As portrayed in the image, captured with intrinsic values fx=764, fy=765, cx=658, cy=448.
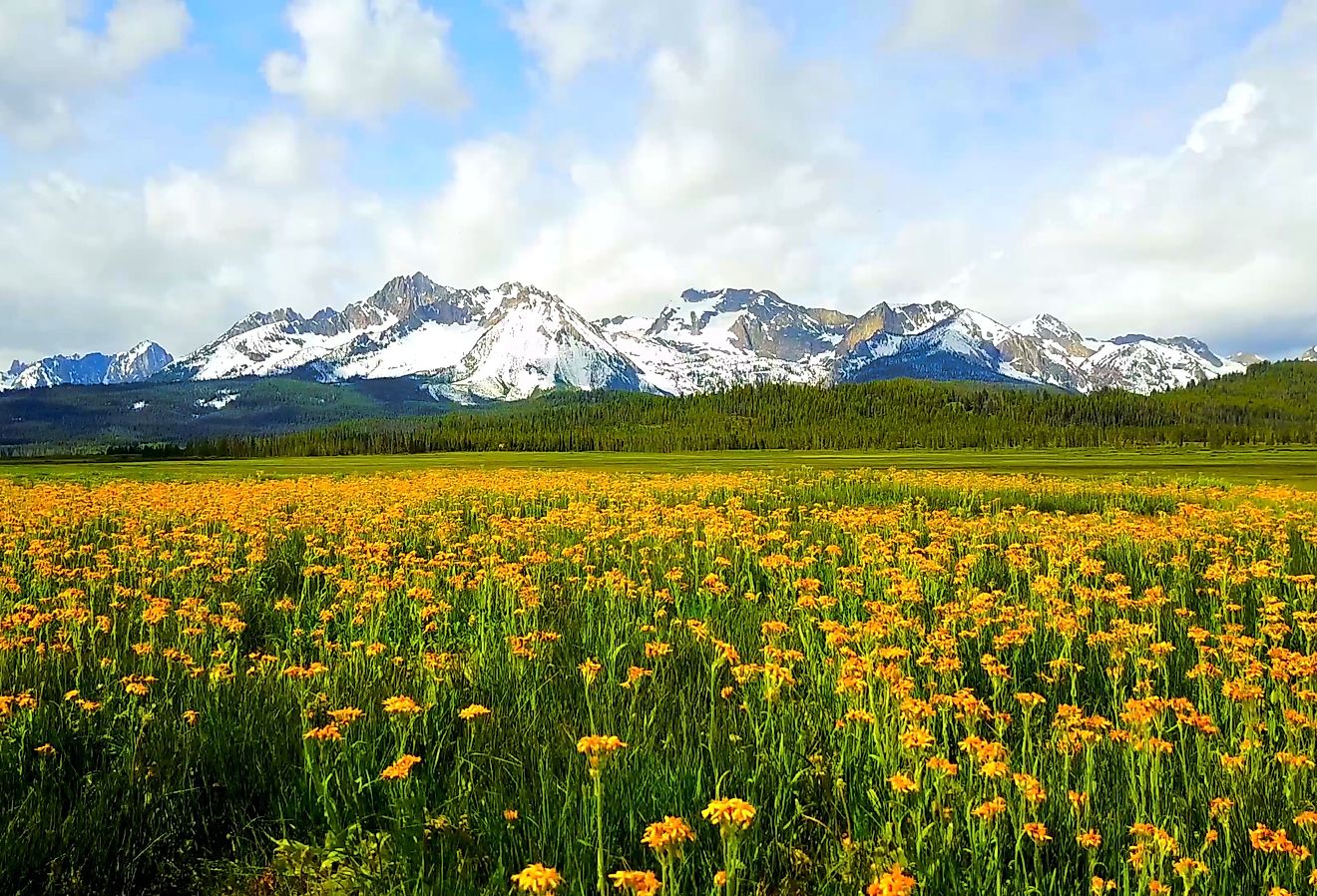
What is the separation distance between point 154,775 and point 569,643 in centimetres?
376

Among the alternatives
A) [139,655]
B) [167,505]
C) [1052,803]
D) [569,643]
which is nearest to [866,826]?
[1052,803]

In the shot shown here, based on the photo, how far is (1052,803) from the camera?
14.5 ft

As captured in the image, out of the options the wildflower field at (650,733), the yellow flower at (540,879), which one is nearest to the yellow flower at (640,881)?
the wildflower field at (650,733)

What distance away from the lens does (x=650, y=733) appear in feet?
17.2

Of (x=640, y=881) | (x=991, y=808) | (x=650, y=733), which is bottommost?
(x=650, y=733)

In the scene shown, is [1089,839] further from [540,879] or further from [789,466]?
[789,466]

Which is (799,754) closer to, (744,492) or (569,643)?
(569,643)

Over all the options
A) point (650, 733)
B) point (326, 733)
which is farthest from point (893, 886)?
point (326, 733)

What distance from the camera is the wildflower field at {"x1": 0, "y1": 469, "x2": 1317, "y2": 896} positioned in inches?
153

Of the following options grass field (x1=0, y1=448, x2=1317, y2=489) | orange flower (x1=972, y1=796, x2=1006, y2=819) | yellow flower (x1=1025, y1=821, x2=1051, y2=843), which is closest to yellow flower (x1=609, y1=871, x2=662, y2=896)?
orange flower (x1=972, y1=796, x2=1006, y2=819)

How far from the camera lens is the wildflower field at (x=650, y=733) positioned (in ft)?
12.8

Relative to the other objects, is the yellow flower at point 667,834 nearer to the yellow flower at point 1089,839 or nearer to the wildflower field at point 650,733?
the wildflower field at point 650,733

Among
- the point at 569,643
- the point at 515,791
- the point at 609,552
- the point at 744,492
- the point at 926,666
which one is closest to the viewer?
the point at 515,791

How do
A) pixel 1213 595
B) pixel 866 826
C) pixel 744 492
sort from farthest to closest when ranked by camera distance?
pixel 744 492
pixel 1213 595
pixel 866 826
